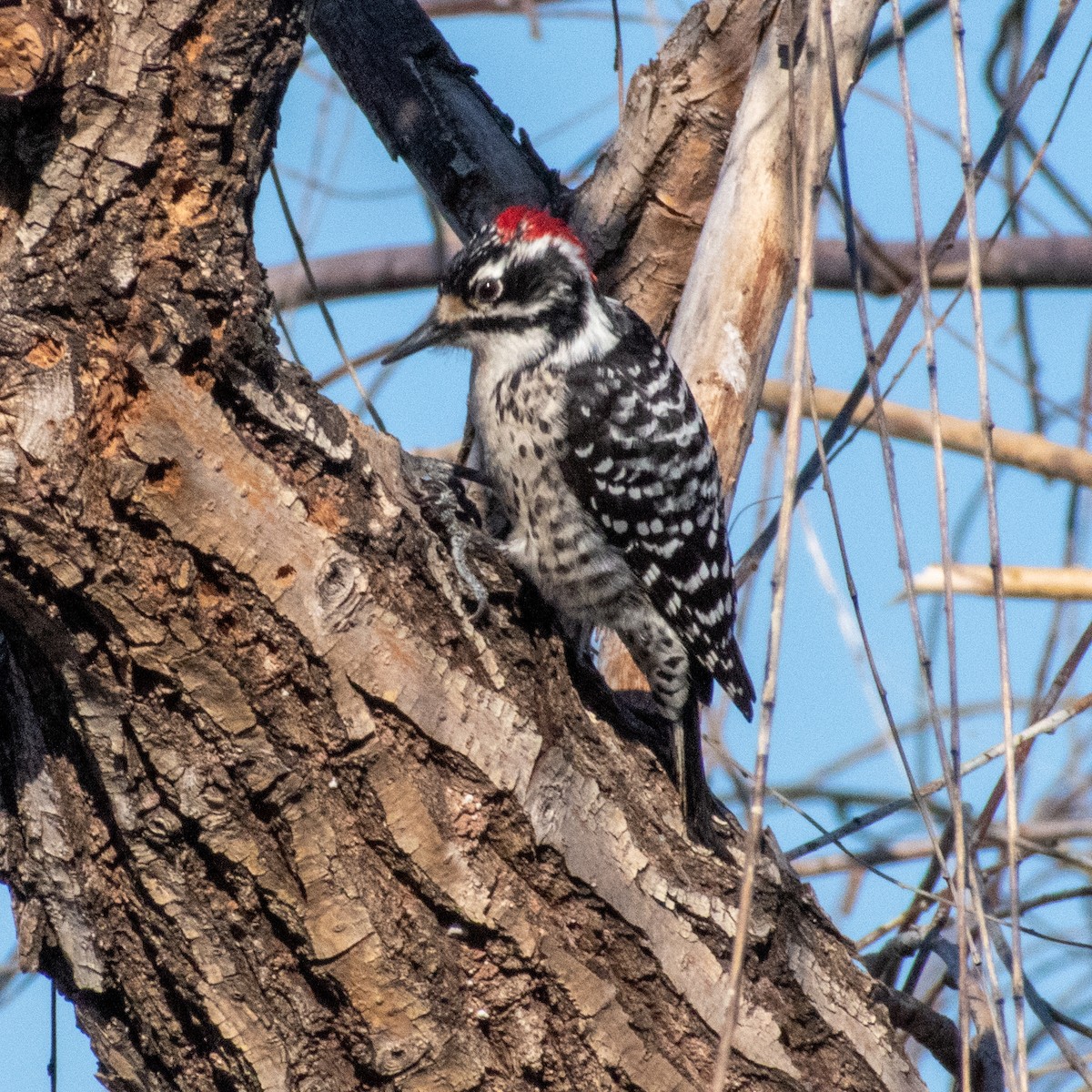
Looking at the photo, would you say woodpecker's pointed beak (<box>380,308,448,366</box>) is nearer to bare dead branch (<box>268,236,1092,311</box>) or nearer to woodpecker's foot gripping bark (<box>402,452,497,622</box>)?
woodpecker's foot gripping bark (<box>402,452,497,622</box>)

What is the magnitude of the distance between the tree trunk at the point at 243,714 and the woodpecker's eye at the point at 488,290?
1.25 metres

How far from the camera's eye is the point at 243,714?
6.48ft

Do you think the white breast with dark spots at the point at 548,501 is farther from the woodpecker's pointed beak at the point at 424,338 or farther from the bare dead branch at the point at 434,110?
the bare dead branch at the point at 434,110

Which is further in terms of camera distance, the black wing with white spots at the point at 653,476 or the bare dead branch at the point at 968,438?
the bare dead branch at the point at 968,438

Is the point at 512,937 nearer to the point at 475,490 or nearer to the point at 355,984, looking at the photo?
the point at 355,984

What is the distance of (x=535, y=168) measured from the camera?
3.72m

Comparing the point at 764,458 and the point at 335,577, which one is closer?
the point at 335,577

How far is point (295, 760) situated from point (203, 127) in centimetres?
95

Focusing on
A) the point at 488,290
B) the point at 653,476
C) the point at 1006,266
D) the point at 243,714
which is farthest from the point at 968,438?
the point at 243,714

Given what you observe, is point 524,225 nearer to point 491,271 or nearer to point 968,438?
point 491,271

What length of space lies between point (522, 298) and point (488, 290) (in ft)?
0.31

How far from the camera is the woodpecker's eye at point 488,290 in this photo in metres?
3.43

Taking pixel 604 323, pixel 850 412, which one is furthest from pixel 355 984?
pixel 604 323

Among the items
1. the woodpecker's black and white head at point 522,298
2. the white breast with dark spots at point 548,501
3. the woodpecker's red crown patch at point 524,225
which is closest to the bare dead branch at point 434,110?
the woodpecker's black and white head at point 522,298
